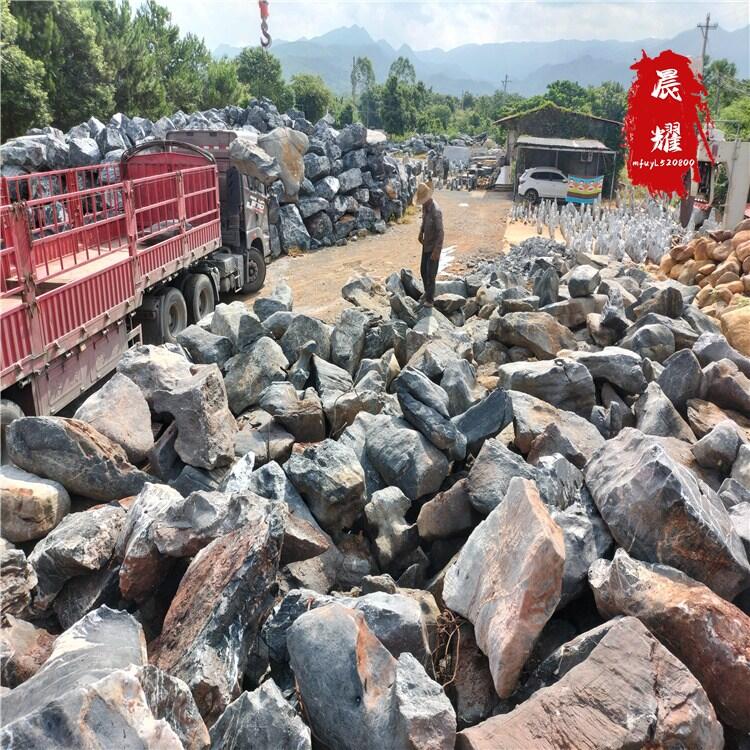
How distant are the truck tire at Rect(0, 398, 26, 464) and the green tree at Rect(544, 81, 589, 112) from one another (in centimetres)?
4540

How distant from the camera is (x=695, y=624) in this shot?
2.50m

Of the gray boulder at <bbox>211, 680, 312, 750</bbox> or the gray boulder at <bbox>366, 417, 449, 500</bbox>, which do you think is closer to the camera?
the gray boulder at <bbox>211, 680, 312, 750</bbox>

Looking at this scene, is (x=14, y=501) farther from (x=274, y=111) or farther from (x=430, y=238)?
(x=274, y=111)

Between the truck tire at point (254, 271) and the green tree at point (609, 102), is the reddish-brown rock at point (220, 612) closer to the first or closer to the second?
the truck tire at point (254, 271)

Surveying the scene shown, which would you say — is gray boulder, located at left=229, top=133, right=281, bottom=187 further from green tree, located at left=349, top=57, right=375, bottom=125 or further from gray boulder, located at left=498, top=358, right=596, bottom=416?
green tree, located at left=349, top=57, right=375, bottom=125

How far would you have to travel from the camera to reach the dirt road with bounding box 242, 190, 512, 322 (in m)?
11.4

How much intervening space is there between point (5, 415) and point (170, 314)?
12.4ft

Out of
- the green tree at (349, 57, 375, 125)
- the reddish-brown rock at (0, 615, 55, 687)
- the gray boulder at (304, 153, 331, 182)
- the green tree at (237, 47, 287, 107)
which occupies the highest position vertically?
the green tree at (349, 57, 375, 125)

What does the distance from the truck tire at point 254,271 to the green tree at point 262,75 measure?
1483 inches

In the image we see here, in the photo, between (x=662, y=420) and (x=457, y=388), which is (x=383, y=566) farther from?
(x=662, y=420)

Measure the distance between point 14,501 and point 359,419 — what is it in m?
2.22

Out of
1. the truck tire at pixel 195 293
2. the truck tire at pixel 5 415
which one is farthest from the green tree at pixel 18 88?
the truck tire at pixel 5 415

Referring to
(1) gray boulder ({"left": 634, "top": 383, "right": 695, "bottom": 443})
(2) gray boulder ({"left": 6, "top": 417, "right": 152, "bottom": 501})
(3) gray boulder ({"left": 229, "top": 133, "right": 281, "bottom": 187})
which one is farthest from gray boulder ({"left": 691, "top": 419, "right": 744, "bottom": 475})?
(3) gray boulder ({"left": 229, "top": 133, "right": 281, "bottom": 187})

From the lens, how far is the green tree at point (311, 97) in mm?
44250
